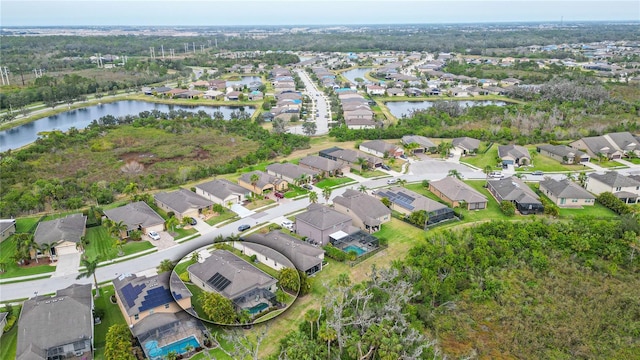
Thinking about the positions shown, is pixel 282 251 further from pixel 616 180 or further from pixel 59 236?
pixel 616 180

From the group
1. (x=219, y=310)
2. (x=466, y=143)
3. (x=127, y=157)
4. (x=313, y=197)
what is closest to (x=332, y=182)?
(x=313, y=197)

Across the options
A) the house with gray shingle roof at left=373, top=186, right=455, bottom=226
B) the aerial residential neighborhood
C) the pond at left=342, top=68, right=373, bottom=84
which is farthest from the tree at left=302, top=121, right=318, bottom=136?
the pond at left=342, top=68, right=373, bottom=84

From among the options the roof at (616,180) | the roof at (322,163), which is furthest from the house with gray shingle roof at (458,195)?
the roof at (616,180)

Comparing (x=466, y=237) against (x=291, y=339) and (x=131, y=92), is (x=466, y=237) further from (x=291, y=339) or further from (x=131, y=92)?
(x=131, y=92)

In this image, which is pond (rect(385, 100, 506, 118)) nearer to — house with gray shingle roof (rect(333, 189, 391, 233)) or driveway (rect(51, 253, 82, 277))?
house with gray shingle roof (rect(333, 189, 391, 233))

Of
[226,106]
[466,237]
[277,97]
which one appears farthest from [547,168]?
[226,106]
